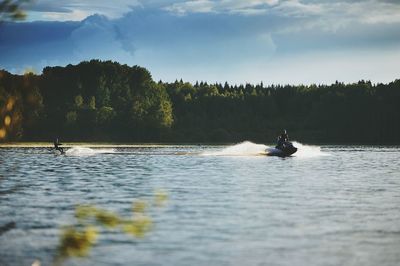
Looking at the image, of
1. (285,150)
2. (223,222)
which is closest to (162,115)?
(285,150)

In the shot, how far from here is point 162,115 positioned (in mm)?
143625

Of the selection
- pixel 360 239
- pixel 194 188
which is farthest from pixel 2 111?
pixel 194 188

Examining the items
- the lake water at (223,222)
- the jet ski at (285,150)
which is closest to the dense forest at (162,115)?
the jet ski at (285,150)

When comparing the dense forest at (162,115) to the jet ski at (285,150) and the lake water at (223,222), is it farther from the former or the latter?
the lake water at (223,222)

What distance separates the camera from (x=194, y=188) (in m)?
31.4

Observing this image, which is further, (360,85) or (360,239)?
(360,85)

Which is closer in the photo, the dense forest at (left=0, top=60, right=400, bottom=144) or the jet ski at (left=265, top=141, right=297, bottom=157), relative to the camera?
the jet ski at (left=265, top=141, right=297, bottom=157)

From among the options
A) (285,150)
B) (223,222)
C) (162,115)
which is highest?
(162,115)

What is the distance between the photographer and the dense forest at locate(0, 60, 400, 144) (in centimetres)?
14100

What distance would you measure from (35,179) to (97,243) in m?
23.4

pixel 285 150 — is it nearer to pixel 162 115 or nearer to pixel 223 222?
pixel 223 222

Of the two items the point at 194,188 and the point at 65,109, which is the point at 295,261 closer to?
Result: the point at 194,188

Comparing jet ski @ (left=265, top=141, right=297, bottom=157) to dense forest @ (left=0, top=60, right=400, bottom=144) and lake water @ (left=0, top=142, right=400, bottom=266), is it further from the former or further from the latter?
dense forest @ (left=0, top=60, right=400, bottom=144)

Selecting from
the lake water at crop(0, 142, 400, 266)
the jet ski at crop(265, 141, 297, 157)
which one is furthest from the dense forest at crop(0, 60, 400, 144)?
the lake water at crop(0, 142, 400, 266)
